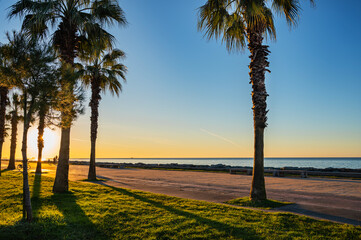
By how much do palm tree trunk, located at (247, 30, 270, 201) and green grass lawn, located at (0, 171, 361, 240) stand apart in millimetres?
1887

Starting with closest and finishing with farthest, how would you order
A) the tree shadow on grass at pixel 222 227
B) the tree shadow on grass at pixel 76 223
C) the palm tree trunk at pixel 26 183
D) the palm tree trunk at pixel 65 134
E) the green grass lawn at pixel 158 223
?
the tree shadow on grass at pixel 222 227 → the green grass lawn at pixel 158 223 → the tree shadow on grass at pixel 76 223 → the palm tree trunk at pixel 26 183 → the palm tree trunk at pixel 65 134

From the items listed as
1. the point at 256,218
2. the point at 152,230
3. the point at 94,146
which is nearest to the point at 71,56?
the point at 94,146

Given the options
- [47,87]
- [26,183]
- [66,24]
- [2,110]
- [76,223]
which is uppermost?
[66,24]

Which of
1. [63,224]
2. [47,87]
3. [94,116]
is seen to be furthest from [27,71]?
[94,116]

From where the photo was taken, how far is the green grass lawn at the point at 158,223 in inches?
217

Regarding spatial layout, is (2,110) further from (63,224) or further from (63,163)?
(63,224)

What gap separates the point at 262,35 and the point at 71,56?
9066 millimetres

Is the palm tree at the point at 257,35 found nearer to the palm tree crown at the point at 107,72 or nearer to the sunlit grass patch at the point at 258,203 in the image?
the sunlit grass patch at the point at 258,203

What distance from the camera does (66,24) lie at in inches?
473

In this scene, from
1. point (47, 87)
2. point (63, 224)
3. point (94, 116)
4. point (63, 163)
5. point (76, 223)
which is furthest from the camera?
point (94, 116)

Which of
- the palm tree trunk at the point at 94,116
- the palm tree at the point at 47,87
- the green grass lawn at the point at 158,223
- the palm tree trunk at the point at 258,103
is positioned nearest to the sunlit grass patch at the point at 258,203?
the palm tree trunk at the point at 258,103

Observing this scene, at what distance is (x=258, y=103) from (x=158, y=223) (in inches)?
233

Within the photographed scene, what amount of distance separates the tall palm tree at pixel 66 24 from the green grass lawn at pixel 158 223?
350 centimetres

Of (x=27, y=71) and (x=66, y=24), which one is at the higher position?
(x=66, y=24)
